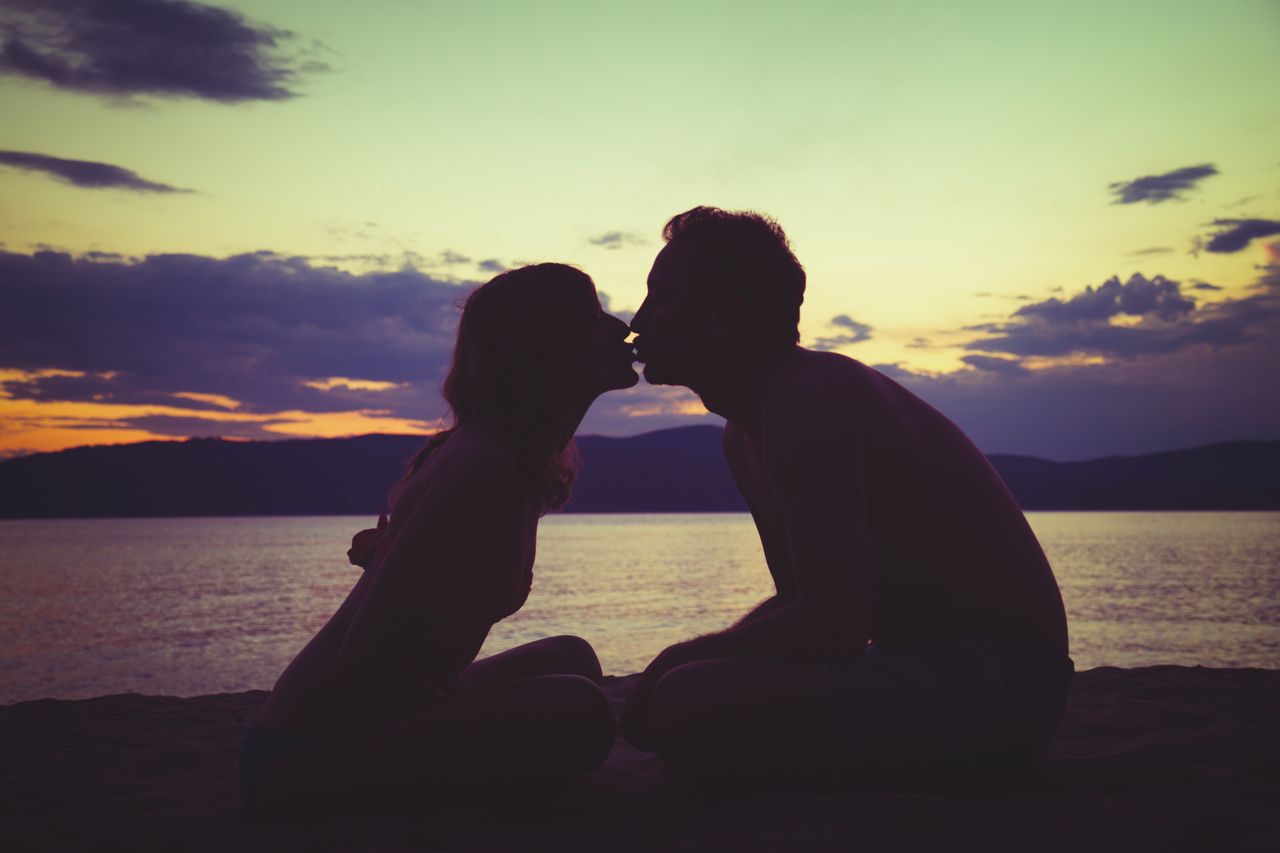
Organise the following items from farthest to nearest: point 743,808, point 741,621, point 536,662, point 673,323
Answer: point 536,662 → point 673,323 → point 741,621 → point 743,808

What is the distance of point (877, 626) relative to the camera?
9.75 feet

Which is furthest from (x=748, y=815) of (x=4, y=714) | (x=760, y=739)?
(x=4, y=714)

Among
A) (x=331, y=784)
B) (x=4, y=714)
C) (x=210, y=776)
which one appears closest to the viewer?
(x=331, y=784)

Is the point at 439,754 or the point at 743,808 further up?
the point at 439,754

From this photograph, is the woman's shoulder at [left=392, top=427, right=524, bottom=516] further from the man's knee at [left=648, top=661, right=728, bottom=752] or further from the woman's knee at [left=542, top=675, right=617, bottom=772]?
the man's knee at [left=648, top=661, right=728, bottom=752]

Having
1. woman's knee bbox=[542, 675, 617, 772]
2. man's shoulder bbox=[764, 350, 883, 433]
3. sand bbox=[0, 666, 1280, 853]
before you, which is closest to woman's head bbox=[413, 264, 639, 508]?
woman's knee bbox=[542, 675, 617, 772]

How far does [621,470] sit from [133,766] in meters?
162

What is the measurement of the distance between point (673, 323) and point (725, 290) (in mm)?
249

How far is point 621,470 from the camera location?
166m

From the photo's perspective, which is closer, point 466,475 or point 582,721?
point 466,475

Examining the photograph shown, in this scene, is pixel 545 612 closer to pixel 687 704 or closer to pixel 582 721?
pixel 582 721

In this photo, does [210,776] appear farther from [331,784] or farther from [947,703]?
[947,703]

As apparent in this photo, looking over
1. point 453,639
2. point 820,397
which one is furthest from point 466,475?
point 820,397

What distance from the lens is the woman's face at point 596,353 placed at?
10.8 feet
